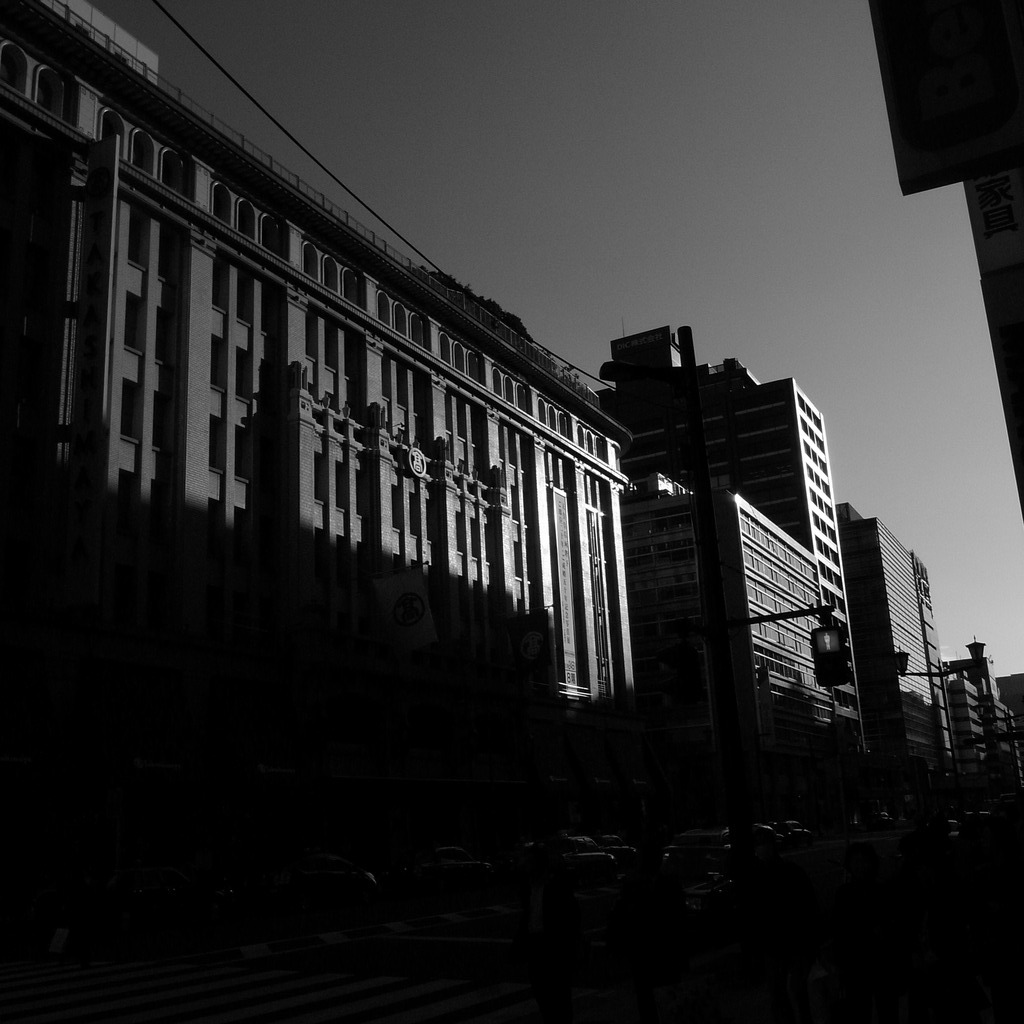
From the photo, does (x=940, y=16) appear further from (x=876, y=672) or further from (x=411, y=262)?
(x=876, y=672)

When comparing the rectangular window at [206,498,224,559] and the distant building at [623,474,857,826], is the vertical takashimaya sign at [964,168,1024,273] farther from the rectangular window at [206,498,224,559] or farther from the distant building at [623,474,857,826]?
the distant building at [623,474,857,826]

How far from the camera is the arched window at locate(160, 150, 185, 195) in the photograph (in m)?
40.4

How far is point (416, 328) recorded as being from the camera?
→ 178 ft

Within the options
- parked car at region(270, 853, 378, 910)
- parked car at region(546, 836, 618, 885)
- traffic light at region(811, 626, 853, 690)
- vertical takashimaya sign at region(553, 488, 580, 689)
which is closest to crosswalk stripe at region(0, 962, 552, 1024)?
traffic light at region(811, 626, 853, 690)

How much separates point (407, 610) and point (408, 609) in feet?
0.19

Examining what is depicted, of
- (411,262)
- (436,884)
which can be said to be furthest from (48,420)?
(411,262)

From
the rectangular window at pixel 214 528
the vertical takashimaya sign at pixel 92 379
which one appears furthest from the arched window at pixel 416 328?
the vertical takashimaya sign at pixel 92 379

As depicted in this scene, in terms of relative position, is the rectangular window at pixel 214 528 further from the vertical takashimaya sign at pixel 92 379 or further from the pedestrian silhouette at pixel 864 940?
the pedestrian silhouette at pixel 864 940

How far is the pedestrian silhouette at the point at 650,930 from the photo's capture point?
909 centimetres

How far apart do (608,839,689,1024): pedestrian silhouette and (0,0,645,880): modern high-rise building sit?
21.2 m

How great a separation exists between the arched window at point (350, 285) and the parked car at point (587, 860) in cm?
2558

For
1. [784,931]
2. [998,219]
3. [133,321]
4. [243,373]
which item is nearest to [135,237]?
[133,321]

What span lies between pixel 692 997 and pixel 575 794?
5038 centimetres

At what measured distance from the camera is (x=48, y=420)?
111 feet
